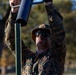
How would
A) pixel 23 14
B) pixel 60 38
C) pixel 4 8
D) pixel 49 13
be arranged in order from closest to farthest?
pixel 23 14, pixel 49 13, pixel 60 38, pixel 4 8

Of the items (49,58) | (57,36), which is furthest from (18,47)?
(49,58)

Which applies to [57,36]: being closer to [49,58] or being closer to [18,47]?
[49,58]

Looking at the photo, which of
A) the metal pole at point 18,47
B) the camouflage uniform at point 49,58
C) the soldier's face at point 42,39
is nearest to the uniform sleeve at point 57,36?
the camouflage uniform at point 49,58

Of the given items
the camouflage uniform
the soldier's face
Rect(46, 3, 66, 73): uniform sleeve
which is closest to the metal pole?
Rect(46, 3, 66, 73): uniform sleeve

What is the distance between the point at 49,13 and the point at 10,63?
51970 mm

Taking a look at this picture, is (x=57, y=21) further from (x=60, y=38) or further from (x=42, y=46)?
(x=42, y=46)

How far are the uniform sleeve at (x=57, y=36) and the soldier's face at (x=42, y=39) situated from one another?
5.1 inches

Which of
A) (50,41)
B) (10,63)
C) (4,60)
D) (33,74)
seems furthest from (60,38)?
(10,63)

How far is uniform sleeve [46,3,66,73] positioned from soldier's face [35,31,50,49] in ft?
0.43

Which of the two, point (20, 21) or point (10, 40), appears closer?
point (20, 21)

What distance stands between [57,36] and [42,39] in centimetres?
24

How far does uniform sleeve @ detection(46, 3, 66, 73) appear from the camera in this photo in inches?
126

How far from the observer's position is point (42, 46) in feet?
11.9

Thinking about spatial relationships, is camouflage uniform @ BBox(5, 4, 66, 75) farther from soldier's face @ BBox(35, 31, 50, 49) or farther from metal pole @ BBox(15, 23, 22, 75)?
metal pole @ BBox(15, 23, 22, 75)
